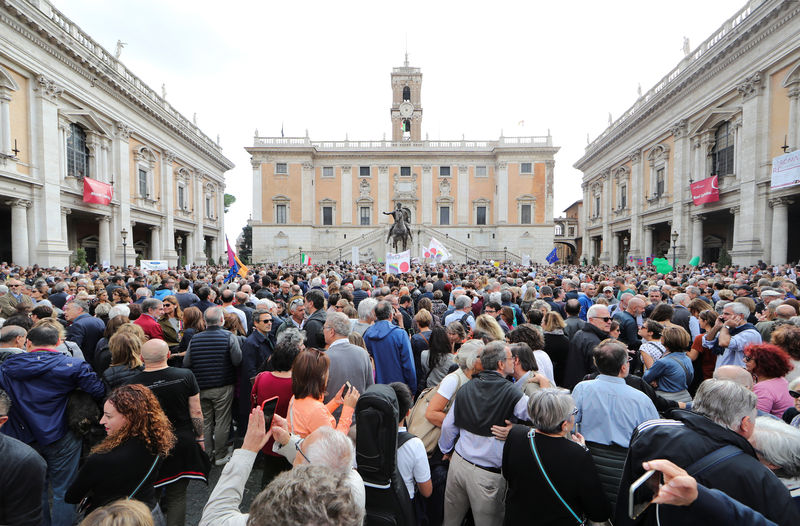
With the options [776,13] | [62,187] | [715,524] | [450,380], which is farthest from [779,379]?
[62,187]

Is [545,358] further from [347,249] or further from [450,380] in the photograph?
[347,249]

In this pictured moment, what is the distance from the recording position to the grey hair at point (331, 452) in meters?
1.99

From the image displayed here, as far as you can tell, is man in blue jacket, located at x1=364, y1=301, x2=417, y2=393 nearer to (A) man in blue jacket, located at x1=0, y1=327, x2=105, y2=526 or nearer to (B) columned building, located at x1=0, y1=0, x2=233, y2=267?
(A) man in blue jacket, located at x1=0, y1=327, x2=105, y2=526

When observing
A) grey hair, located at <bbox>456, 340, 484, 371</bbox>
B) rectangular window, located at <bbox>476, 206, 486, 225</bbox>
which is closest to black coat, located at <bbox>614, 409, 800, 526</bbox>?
grey hair, located at <bbox>456, 340, 484, 371</bbox>

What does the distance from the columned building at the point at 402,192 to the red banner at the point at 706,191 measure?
846 inches

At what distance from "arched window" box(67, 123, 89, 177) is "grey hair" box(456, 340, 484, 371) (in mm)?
26429

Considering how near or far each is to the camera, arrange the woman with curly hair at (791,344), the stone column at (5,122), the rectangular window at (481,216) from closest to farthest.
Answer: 1. the woman with curly hair at (791,344)
2. the stone column at (5,122)
3. the rectangular window at (481,216)

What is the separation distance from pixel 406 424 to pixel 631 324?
4.72 m

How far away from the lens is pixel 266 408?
3477 mm

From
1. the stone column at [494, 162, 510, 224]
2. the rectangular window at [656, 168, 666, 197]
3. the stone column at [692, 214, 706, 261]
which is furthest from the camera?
the stone column at [494, 162, 510, 224]

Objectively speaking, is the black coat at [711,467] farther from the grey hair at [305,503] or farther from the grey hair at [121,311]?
the grey hair at [121,311]

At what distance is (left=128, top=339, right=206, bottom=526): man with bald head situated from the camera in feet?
10.8

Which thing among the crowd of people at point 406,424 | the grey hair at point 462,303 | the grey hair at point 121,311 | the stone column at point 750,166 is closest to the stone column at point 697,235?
the stone column at point 750,166

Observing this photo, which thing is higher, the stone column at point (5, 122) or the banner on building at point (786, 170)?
the stone column at point (5, 122)
